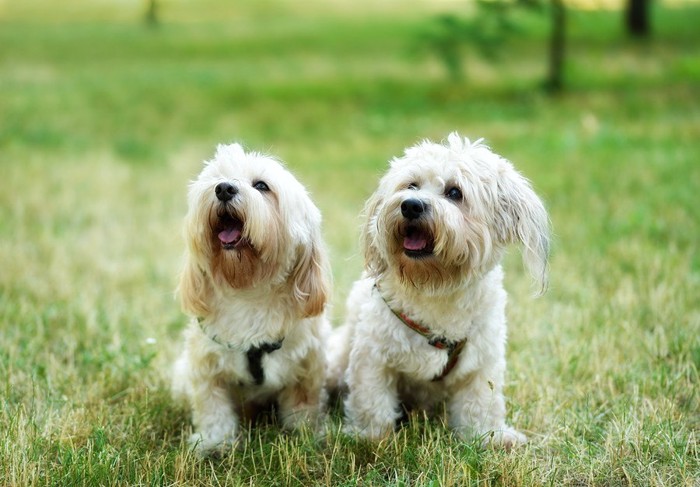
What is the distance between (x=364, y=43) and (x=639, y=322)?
2164cm

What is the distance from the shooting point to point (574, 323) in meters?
5.48

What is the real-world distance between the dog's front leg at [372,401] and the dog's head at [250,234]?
0.41 meters

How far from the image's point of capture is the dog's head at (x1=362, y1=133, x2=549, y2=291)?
3625mm

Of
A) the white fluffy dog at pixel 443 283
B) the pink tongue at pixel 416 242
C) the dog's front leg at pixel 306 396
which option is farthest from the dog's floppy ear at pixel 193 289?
the pink tongue at pixel 416 242

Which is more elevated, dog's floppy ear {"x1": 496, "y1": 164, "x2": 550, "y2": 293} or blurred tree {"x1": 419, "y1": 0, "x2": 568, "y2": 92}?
dog's floppy ear {"x1": 496, "y1": 164, "x2": 550, "y2": 293}

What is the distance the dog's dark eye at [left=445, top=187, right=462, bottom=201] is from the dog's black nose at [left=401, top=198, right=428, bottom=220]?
24 cm

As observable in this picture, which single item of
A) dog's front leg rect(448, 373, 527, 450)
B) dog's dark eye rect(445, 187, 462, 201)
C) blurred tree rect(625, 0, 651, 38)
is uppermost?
dog's dark eye rect(445, 187, 462, 201)

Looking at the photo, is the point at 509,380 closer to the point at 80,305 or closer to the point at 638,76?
the point at 80,305

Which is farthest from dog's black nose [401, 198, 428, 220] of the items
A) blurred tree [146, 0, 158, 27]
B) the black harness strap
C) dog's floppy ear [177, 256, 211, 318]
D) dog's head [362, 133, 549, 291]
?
blurred tree [146, 0, 158, 27]

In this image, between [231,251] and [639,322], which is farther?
[639,322]

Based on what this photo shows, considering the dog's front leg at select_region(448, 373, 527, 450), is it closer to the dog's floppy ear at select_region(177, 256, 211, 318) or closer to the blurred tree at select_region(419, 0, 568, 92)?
the dog's floppy ear at select_region(177, 256, 211, 318)

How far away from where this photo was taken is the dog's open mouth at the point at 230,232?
12.4 feet

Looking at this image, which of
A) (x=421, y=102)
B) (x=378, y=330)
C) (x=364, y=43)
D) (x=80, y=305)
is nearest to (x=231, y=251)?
(x=378, y=330)

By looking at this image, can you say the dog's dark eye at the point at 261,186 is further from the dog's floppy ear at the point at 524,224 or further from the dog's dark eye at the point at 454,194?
the dog's floppy ear at the point at 524,224
